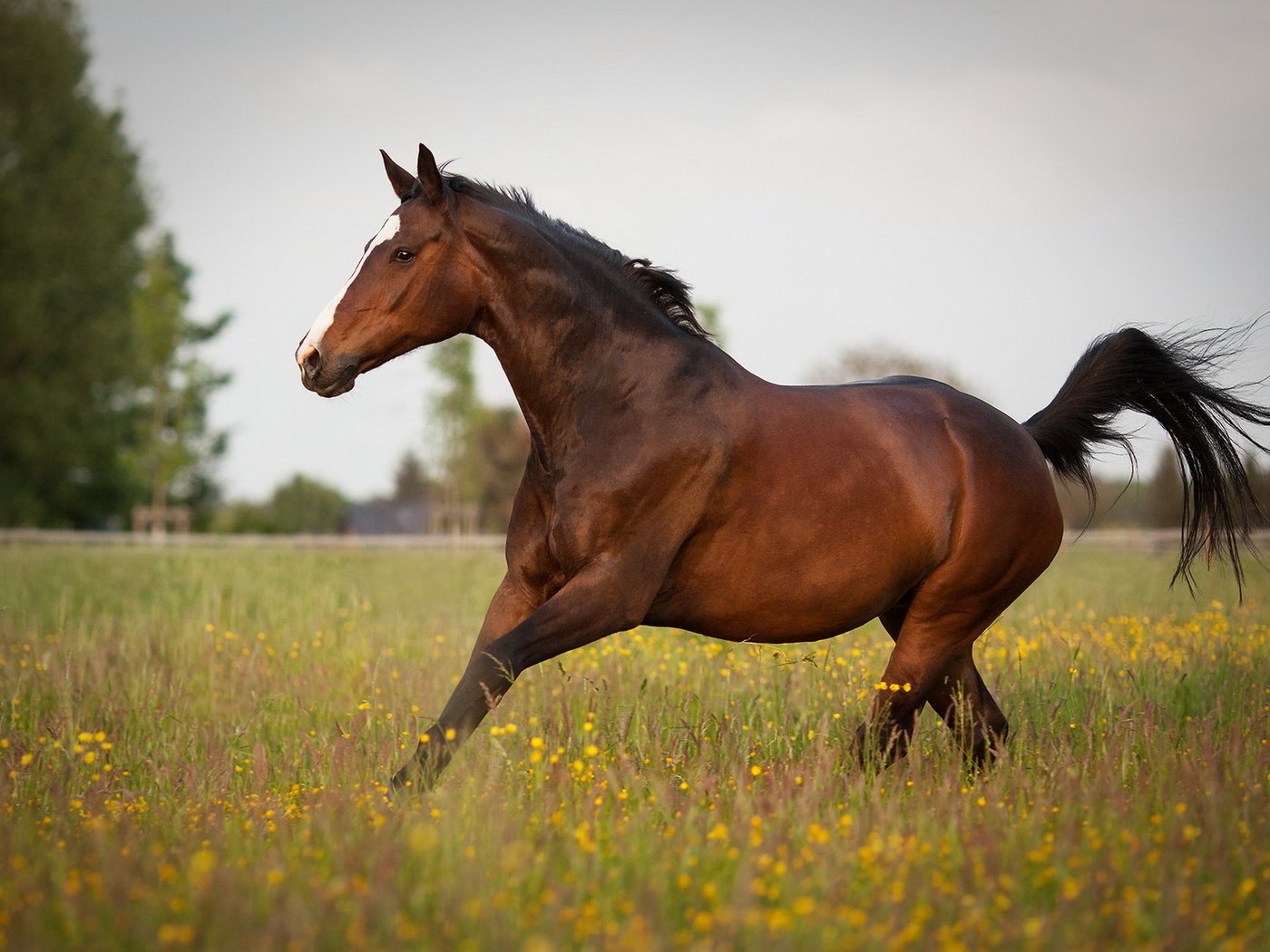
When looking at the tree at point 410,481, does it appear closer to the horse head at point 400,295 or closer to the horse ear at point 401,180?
the horse ear at point 401,180

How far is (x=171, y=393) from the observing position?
4503cm

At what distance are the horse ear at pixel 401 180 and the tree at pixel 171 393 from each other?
39121 mm

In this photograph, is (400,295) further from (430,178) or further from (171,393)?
(171,393)

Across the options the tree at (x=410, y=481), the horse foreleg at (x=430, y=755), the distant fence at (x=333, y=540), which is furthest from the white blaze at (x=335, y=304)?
the tree at (x=410, y=481)

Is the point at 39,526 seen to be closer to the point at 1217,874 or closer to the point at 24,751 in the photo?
the point at 24,751

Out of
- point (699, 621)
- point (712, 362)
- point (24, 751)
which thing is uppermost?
point (712, 362)

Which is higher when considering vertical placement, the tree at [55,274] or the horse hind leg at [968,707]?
the tree at [55,274]

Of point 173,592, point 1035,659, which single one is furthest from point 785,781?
point 173,592

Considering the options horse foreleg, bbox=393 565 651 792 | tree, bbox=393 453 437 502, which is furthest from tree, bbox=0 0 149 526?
tree, bbox=393 453 437 502

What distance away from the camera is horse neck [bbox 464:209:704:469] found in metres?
4.63

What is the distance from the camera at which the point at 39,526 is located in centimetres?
3556

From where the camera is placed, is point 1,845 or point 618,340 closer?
point 1,845

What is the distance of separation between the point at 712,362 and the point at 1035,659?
14.4 ft

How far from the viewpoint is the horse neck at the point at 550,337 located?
4633 millimetres
